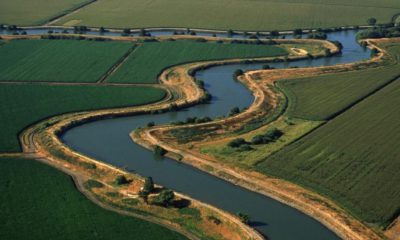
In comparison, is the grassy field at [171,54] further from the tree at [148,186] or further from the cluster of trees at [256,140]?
the tree at [148,186]

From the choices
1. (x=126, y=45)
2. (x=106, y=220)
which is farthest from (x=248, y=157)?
(x=126, y=45)

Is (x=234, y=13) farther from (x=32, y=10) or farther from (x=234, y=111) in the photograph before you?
(x=234, y=111)

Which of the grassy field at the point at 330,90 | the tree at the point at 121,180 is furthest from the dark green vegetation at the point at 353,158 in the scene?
the tree at the point at 121,180

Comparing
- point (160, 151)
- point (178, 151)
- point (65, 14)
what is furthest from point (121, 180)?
point (65, 14)

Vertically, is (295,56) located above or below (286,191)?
above

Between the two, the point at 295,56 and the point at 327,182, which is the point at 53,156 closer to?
the point at 327,182
